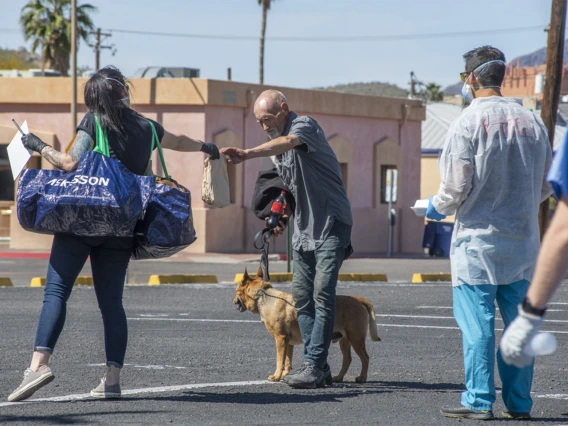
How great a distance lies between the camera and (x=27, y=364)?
7629 mm

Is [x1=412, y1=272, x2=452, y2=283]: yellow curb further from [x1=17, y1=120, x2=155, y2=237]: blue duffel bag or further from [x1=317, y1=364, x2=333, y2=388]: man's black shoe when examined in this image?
[x1=17, y1=120, x2=155, y2=237]: blue duffel bag

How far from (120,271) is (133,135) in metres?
0.81

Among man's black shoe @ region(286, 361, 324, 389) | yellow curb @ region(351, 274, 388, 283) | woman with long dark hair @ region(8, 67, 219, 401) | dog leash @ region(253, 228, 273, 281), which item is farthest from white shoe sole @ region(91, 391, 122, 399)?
yellow curb @ region(351, 274, 388, 283)

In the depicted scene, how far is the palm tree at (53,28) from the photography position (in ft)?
164

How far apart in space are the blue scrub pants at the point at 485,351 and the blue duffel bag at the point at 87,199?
1897 millimetres

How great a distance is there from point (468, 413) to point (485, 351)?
353 millimetres

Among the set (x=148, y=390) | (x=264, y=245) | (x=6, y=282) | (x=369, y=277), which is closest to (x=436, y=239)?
(x=369, y=277)

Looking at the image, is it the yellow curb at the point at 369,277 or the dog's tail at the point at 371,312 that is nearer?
the dog's tail at the point at 371,312

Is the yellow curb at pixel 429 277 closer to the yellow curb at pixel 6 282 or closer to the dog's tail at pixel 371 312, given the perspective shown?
the yellow curb at pixel 6 282

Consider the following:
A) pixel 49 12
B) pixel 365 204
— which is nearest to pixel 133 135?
pixel 365 204

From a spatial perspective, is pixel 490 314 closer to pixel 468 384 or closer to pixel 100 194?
pixel 468 384

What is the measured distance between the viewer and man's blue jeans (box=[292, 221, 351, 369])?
6.87 meters

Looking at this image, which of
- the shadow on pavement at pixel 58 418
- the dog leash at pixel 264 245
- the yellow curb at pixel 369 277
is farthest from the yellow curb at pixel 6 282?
the shadow on pavement at pixel 58 418

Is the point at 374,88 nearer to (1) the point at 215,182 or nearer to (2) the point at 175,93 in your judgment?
(2) the point at 175,93
